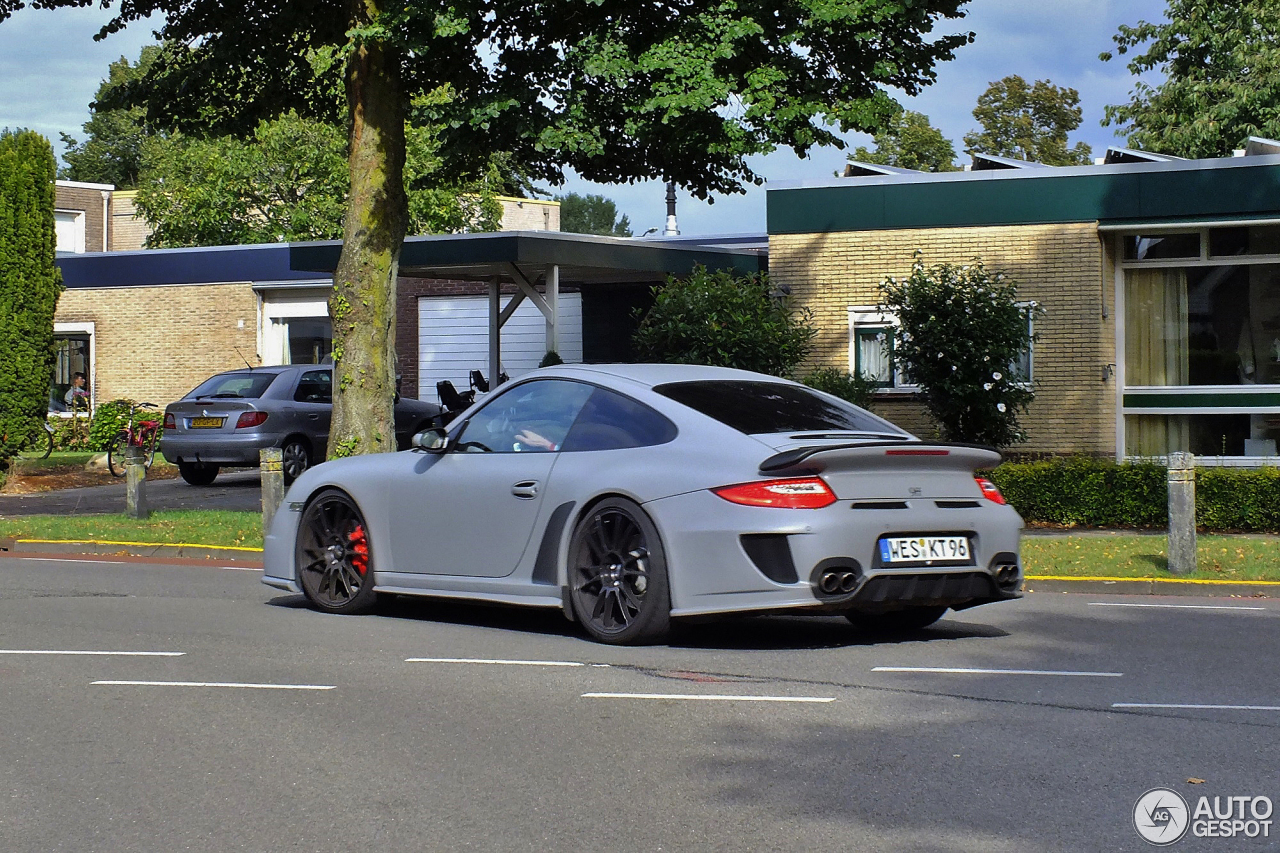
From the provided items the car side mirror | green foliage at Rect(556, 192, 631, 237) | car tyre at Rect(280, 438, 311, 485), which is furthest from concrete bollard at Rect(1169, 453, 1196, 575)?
green foliage at Rect(556, 192, 631, 237)

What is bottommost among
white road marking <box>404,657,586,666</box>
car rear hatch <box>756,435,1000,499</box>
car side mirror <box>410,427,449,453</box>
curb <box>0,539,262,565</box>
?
white road marking <box>404,657,586,666</box>

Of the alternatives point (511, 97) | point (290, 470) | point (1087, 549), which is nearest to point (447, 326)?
point (290, 470)

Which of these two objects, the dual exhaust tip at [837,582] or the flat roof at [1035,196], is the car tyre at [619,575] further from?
the flat roof at [1035,196]

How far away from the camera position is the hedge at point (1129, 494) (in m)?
15.9

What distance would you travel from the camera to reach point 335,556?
9.98 m

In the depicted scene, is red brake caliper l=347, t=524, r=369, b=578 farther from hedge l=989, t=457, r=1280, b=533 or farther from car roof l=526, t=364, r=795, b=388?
hedge l=989, t=457, r=1280, b=533

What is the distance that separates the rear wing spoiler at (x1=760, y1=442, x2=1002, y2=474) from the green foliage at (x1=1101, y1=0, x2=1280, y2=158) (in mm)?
33681

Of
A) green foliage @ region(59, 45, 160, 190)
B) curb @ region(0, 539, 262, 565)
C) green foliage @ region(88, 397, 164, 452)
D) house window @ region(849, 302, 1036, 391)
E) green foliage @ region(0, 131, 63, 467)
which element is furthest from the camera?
green foliage @ region(59, 45, 160, 190)

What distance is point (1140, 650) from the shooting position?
325 inches

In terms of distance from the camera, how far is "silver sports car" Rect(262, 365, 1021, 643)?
773 cm

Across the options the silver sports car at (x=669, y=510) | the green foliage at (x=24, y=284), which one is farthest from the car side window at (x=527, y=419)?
the green foliage at (x=24, y=284)

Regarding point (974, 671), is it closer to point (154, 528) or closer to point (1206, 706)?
point (1206, 706)

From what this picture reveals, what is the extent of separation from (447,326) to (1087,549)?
22185 millimetres

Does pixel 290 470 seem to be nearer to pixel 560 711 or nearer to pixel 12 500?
pixel 12 500
